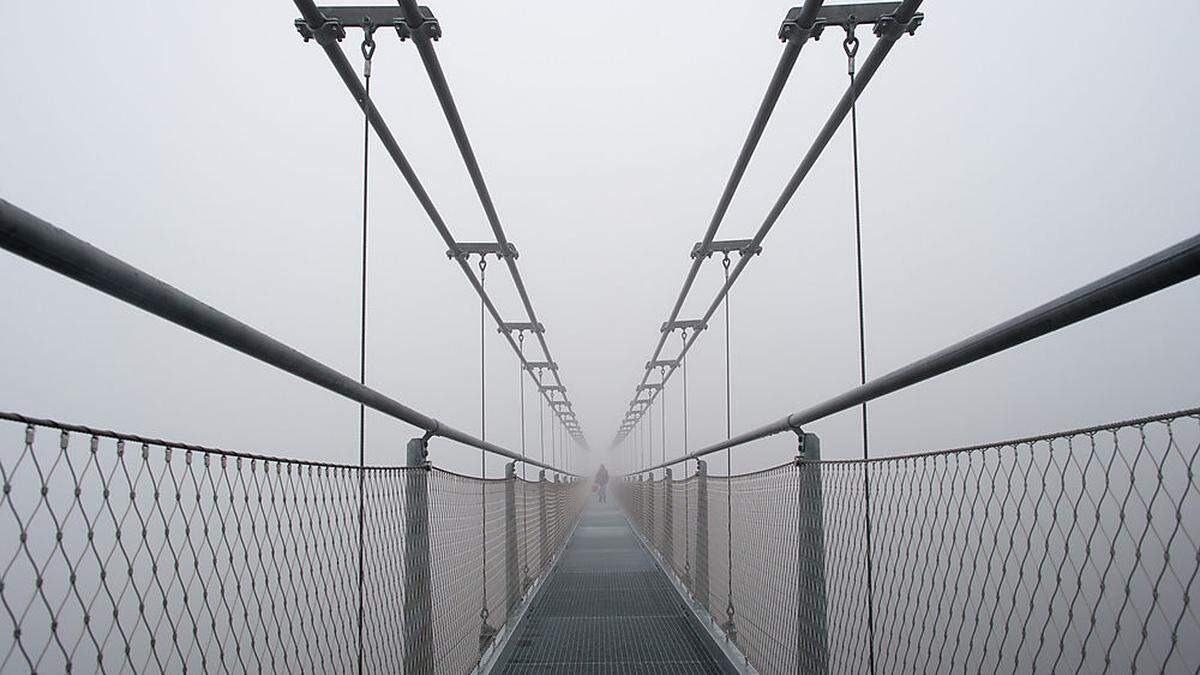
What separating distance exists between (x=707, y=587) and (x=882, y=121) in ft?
9.66

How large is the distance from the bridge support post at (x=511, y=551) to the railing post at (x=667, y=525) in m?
1.62

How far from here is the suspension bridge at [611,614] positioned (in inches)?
39.8

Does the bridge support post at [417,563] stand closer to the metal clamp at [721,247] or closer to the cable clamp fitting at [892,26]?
the cable clamp fitting at [892,26]

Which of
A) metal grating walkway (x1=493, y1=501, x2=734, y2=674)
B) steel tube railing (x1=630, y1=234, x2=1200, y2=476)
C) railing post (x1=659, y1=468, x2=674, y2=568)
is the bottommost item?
metal grating walkway (x1=493, y1=501, x2=734, y2=674)

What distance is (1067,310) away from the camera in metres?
1.08

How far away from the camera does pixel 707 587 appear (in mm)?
4324

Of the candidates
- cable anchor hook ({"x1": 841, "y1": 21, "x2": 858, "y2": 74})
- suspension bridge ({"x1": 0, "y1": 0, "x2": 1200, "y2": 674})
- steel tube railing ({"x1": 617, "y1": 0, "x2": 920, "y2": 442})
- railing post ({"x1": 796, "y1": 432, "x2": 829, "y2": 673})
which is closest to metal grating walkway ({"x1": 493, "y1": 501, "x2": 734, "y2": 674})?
suspension bridge ({"x1": 0, "y1": 0, "x2": 1200, "y2": 674})

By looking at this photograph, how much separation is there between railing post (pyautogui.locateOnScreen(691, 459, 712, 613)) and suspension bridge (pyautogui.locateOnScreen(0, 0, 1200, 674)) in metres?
0.03

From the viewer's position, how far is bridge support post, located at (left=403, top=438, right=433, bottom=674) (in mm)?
2240

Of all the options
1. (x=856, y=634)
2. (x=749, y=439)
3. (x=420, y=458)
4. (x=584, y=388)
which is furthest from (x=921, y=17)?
(x=584, y=388)

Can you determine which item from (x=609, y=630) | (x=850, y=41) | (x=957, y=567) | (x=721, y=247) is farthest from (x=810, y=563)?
(x=721, y=247)

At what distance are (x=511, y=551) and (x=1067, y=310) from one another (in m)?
3.93

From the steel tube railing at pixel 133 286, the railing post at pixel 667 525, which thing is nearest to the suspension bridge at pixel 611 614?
the steel tube railing at pixel 133 286

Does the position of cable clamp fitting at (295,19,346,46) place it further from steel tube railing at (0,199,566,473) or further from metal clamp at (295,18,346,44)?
steel tube railing at (0,199,566,473)
